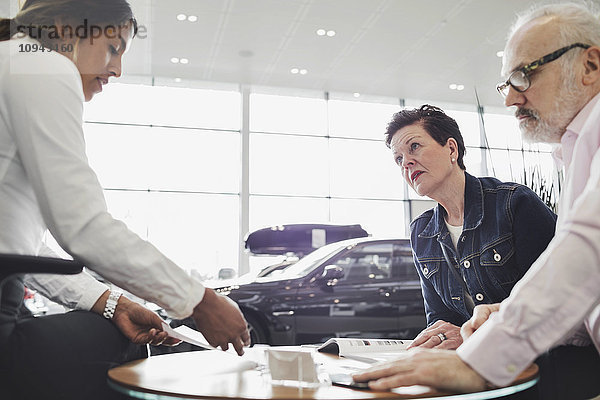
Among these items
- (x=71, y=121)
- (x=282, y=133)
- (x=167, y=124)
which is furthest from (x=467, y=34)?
(x=71, y=121)

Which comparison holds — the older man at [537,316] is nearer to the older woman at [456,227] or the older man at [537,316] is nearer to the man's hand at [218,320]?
the man's hand at [218,320]

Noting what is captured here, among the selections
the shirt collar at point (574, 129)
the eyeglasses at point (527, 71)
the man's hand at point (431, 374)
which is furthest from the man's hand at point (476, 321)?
the eyeglasses at point (527, 71)

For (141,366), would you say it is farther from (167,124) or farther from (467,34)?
(167,124)

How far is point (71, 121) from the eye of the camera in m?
1.12

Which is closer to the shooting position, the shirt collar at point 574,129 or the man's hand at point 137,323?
the shirt collar at point 574,129

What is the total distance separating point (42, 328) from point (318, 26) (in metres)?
6.69

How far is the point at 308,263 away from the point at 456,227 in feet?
8.51

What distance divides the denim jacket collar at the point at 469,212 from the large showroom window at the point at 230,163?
22.4ft

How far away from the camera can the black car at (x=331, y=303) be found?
4.02 metres

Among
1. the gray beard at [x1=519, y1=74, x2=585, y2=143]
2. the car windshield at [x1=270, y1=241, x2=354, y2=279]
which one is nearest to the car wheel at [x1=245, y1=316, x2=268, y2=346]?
the car windshield at [x1=270, y1=241, x2=354, y2=279]

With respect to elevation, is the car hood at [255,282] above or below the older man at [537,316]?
below

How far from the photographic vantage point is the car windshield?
4.29m

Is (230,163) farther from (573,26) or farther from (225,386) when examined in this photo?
(225,386)

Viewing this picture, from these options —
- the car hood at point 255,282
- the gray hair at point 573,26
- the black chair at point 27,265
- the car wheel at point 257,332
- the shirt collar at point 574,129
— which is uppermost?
the gray hair at point 573,26
